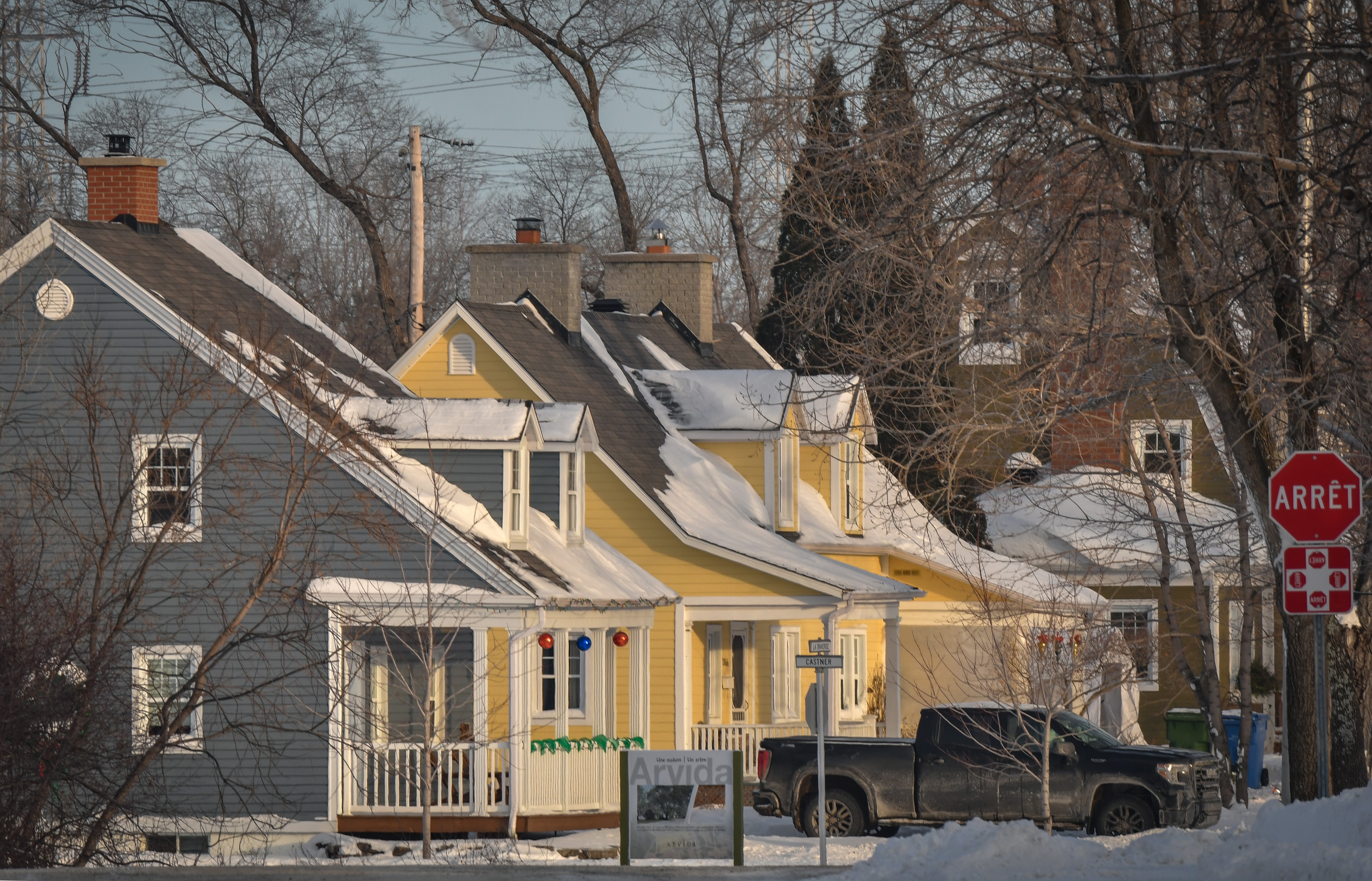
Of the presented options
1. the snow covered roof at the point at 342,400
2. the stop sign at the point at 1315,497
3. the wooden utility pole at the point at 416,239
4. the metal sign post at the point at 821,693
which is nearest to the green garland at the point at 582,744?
the snow covered roof at the point at 342,400

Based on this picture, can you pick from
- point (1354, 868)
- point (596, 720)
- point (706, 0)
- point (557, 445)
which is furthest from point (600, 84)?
point (1354, 868)

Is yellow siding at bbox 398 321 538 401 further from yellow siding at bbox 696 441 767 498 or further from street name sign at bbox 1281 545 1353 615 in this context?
street name sign at bbox 1281 545 1353 615

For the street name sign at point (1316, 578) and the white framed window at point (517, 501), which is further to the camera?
the white framed window at point (517, 501)

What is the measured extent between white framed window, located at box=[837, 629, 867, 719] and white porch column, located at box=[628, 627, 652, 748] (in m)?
6.66

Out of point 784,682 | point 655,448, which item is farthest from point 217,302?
point 784,682

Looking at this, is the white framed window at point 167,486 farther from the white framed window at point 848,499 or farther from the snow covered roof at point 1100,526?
the white framed window at point 848,499

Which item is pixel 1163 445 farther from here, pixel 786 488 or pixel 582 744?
pixel 582 744

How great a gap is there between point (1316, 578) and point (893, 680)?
14191mm

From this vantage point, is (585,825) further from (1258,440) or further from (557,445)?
(1258,440)

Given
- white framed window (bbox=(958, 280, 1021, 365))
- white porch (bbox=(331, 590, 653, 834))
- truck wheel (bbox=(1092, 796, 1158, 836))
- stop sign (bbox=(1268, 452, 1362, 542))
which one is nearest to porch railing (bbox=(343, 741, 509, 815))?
white porch (bbox=(331, 590, 653, 834))

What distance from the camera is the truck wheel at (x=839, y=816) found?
2117cm

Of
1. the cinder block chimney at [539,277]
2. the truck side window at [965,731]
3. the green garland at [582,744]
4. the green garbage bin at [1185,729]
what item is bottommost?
the green garbage bin at [1185,729]

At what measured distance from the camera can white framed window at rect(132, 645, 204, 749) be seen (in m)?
18.0

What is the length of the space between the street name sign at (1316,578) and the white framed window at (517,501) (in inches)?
494
